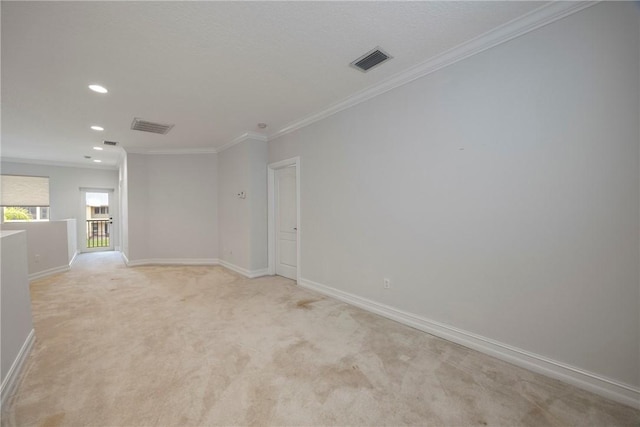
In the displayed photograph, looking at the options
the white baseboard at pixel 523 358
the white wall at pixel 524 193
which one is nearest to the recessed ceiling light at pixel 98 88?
the white wall at pixel 524 193

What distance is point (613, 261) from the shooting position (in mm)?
1753

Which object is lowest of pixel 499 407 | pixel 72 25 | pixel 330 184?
pixel 499 407

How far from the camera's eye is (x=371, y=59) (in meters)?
2.55

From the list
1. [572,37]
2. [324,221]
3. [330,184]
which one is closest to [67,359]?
[324,221]

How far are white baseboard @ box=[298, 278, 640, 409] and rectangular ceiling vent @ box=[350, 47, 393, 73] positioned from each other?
2.62 m

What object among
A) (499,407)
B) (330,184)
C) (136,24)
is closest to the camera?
(499,407)

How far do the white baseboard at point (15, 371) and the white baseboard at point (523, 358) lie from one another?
3070mm

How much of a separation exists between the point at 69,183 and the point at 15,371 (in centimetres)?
791

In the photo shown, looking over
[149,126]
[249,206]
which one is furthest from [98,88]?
[249,206]

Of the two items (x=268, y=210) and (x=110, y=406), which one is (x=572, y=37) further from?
(x=268, y=210)

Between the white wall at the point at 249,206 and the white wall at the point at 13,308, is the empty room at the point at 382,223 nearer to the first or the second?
the white wall at the point at 13,308

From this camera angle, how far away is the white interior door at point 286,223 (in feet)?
15.4

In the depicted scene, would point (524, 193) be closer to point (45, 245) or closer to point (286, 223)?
point (286, 223)

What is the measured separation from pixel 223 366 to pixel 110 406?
0.71m
